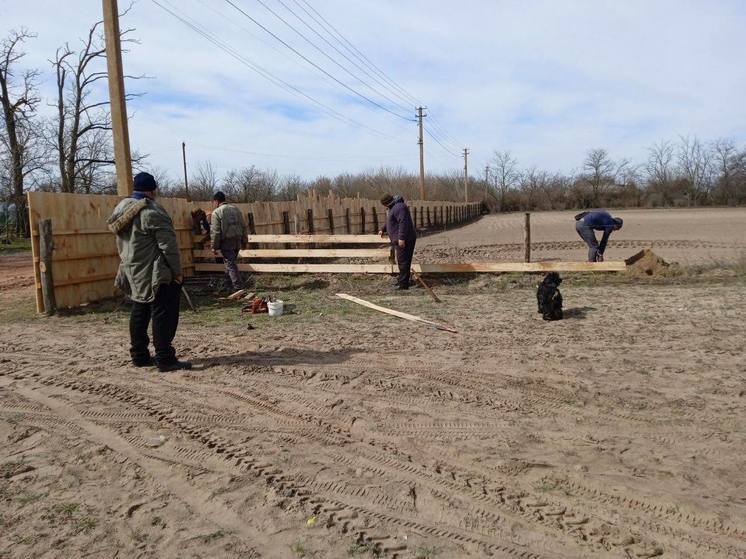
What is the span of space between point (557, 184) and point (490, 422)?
80.0 m

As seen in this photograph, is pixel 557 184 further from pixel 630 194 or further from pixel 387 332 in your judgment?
pixel 387 332

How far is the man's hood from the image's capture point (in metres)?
5.48

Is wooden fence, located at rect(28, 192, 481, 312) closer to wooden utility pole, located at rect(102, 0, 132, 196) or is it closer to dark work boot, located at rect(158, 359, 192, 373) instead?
wooden utility pole, located at rect(102, 0, 132, 196)

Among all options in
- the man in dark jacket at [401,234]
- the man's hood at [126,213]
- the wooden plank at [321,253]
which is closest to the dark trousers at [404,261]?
the man in dark jacket at [401,234]

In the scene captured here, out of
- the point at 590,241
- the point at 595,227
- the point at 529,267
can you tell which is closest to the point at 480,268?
the point at 529,267

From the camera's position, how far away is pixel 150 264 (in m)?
5.51

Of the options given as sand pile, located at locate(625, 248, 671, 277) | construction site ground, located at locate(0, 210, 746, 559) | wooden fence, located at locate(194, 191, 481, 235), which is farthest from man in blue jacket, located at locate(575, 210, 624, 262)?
wooden fence, located at locate(194, 191, 481, 235)

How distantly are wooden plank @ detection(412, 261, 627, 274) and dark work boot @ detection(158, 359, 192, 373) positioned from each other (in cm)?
629

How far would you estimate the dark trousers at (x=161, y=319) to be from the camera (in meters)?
5.57

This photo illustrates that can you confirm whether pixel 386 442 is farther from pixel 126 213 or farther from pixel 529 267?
pixel 529 267

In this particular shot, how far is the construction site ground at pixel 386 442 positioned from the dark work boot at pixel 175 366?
115mm

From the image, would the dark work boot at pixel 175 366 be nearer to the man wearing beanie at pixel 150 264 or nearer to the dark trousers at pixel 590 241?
the man wearing beanie at pixel 150 264

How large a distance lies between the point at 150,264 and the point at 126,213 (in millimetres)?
517

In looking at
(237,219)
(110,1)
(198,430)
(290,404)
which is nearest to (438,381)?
(290,404)
